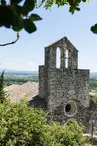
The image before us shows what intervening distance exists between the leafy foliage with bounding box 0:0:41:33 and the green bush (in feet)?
23.7

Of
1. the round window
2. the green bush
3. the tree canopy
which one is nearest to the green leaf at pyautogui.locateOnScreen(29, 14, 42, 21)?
the tree canopy

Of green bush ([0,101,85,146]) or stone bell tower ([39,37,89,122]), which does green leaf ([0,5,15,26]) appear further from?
stone bell tower ([39,37,89,122])

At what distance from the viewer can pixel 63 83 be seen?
17.7m

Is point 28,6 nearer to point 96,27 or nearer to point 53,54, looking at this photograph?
point 96,27

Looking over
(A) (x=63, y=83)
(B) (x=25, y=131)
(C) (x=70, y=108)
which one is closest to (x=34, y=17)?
(B) (x=25, y=131)

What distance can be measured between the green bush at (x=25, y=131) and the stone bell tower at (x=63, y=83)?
7922 mm

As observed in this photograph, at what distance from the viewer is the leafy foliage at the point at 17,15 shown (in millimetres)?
679

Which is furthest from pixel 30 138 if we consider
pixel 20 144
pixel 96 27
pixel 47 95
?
pixel 47 95

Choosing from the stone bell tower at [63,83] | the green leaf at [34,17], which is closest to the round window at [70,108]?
the stone bell tower at [63,83]

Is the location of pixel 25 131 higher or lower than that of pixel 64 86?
lower

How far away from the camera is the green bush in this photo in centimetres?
830

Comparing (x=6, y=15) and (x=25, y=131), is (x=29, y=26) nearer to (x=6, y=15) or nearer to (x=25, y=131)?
(x=6, y=15)

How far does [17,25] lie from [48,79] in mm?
16615

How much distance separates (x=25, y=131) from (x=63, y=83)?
938 centimetres
